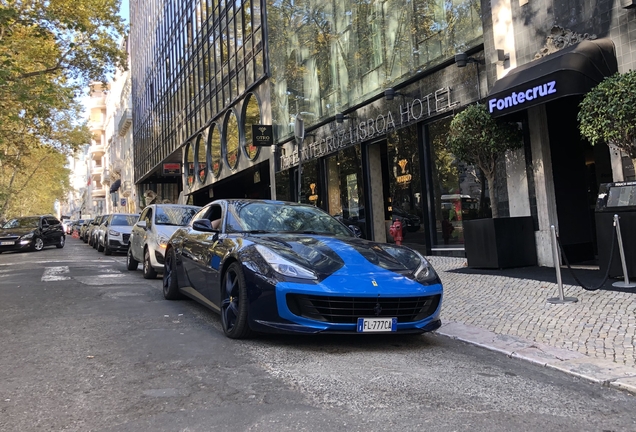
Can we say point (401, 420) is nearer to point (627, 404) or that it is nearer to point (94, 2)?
point (627, 404)

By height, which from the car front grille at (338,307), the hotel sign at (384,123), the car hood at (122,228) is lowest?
the car front grille at (338,307)

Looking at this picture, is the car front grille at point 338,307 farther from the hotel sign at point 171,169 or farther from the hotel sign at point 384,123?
the hotel sign at point 171,169

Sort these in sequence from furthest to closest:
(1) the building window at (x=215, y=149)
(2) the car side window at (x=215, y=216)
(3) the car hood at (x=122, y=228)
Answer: (1) the building window at (x=215, y=149)
(3) the car hood at (x=122, y=228)
(2) the car side window at (x=215, y=216)

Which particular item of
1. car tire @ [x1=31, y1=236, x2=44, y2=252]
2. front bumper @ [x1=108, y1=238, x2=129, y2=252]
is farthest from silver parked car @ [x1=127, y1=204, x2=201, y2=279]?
car tire @ [x1=31, y1=236, x2=44, y2=252]

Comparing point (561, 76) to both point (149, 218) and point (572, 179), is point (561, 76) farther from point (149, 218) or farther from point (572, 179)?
point (149, 218)

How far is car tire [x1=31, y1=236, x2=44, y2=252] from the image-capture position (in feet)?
76.9

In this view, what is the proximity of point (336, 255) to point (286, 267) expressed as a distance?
0.56 metres

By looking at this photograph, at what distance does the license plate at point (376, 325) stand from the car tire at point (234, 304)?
3.59 feet

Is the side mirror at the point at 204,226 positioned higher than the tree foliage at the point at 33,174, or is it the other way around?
the tree foliage at the point at 33,174

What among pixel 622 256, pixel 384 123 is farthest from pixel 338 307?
pixel 384 123

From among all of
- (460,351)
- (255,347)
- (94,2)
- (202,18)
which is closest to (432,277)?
(460,351)

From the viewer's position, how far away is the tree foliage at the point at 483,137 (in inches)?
370

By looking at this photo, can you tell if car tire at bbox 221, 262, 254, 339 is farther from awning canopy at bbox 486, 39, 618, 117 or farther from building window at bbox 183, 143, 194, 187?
building window at bbox 183, 143, 194, 187

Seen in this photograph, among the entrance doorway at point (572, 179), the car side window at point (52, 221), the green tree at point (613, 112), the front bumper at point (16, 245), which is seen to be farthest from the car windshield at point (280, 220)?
the car side window at point (52, 221)
